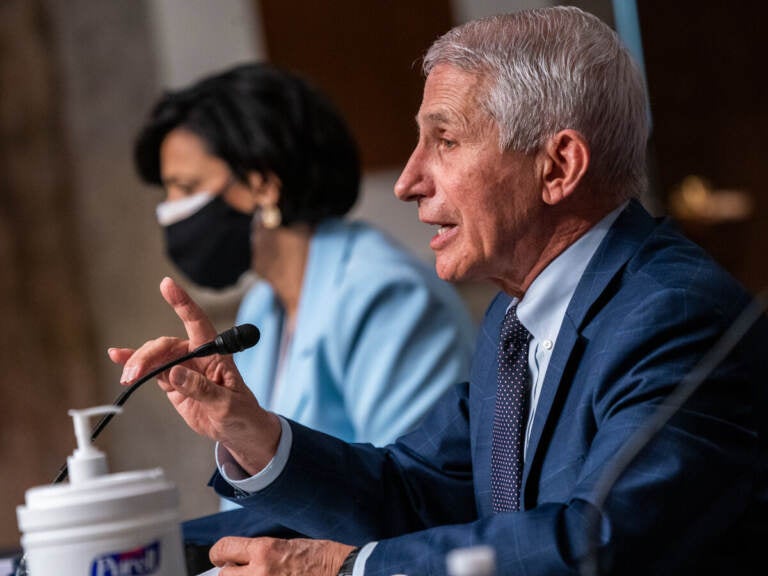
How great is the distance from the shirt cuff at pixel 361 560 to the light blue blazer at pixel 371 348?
1259 mm

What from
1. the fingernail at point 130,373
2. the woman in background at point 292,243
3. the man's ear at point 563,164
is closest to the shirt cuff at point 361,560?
the fingernail at point 130,373

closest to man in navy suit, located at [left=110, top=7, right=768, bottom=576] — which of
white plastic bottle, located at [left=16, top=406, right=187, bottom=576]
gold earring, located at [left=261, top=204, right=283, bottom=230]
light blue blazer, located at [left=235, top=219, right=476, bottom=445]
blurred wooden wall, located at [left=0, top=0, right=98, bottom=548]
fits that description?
white plastic bottle, located at [left=16, top=406, right=187, bottom=576]

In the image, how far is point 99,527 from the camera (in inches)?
39.9

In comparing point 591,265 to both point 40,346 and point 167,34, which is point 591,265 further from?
point 40,346

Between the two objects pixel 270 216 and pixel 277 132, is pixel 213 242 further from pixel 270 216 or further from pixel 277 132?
pixel 277 132

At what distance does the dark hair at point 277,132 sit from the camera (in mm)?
3020

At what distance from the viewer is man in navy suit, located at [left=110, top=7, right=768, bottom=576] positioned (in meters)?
1.27

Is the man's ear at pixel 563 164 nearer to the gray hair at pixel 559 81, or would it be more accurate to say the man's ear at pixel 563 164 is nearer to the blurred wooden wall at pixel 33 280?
the gray hair at pixel 559 81

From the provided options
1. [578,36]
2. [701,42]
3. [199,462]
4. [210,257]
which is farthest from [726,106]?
[578,36]

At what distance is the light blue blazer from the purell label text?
156cm

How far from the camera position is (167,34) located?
435 cm

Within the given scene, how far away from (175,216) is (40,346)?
172cm

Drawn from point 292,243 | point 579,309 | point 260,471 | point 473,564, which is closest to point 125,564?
point 473,564

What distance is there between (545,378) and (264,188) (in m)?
1.67
